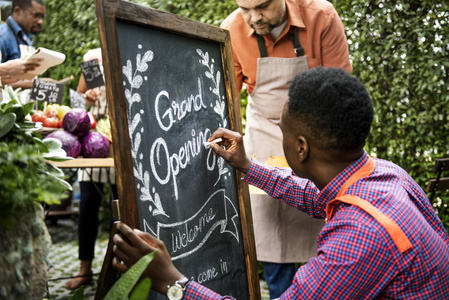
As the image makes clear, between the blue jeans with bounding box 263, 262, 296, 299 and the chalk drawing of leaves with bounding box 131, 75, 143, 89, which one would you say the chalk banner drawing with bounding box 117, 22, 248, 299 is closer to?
the chalk drawing of leaves with bounding box 131, 75, 143, 89

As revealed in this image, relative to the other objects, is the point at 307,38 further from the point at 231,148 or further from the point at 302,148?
the point at 302,148

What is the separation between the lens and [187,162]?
175cm

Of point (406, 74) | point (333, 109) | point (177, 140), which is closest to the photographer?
point (333, 109)

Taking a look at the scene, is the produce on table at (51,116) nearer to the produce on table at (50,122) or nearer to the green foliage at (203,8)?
the produce on table at (50,122)

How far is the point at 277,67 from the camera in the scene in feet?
9.18

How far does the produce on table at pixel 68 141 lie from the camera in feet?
9.62

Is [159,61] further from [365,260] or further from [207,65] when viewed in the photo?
[365,260]

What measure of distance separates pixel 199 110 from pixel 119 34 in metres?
0.47

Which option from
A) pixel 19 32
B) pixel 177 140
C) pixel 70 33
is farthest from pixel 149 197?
pixel 70 33

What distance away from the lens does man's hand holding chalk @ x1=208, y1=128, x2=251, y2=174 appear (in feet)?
6.19

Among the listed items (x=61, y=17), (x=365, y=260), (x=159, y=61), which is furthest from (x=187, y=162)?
(x=61, y=17)

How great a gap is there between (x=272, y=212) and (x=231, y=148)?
3.69ft

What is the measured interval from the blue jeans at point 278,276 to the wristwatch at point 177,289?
158 cm

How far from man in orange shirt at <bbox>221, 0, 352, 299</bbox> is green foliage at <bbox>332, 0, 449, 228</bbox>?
142cm
